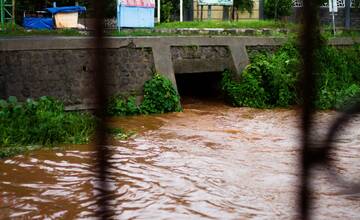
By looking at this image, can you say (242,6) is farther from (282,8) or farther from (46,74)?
(282,8)

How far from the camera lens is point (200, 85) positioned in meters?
11.9

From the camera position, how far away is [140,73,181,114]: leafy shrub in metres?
9.09

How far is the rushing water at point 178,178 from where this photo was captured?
4.31 meters

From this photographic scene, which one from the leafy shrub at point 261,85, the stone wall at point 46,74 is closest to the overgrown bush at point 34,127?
the stone wall at point 46,74

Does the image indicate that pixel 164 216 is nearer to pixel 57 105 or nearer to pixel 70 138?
pixel 70 138

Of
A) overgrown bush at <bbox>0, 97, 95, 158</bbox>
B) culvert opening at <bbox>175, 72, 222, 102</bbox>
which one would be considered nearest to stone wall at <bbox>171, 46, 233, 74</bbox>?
culvert opening at <bbox>175, 72, 222, 102</bbox>

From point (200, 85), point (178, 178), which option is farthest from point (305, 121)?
point (200, 85)

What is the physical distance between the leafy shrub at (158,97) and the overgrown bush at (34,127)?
1.91 metres

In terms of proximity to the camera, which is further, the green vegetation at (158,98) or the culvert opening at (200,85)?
the culvert opening at (200,85)

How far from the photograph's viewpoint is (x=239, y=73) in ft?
34.2

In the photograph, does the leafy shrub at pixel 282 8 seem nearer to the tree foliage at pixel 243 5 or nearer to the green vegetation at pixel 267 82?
the green vegetation at pixel 267 82

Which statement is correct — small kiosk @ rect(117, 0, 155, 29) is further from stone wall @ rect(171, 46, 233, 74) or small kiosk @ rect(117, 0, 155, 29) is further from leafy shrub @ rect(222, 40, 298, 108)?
leafy shrub @ rect(222, 40, 298, 108)

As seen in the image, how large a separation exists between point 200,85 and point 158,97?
114 inches

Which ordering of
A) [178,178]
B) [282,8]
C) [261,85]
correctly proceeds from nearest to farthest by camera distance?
[282,8] < [178,178] < [261,85]
